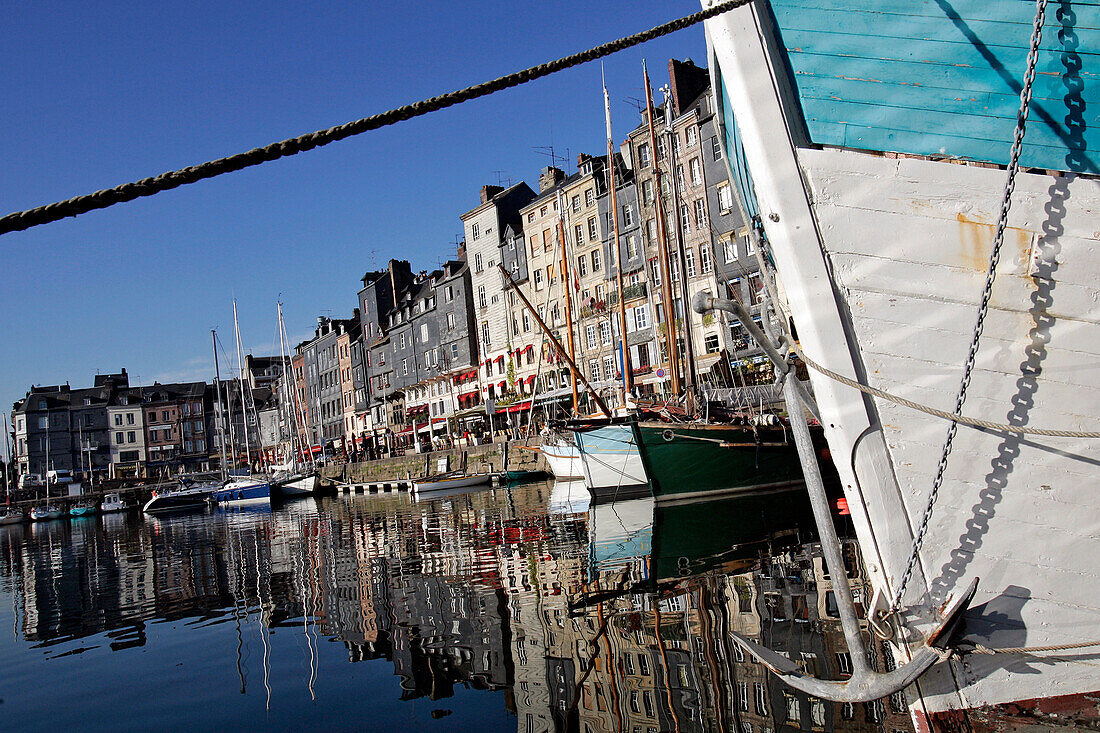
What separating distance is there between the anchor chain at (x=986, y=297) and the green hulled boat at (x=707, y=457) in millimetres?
15485

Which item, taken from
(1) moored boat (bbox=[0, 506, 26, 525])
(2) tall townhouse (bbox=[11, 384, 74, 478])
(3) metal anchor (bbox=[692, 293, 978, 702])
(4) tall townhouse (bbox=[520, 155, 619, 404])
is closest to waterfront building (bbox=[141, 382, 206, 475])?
(2) tall townhouse (bbox=[11, 384, 74, 478])

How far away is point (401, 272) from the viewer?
77875 mm

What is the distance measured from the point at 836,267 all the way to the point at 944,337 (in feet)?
2.11

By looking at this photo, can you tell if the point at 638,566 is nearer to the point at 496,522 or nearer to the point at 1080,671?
the point at 1080,671

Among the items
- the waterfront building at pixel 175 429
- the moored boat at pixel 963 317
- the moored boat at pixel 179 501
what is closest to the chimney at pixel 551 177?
the moored boat at pixel 179 501

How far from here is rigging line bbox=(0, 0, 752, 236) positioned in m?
1.94

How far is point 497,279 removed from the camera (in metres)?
58.3

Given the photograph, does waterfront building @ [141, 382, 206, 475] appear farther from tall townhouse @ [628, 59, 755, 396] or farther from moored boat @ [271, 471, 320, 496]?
tall townhouse @ [628, 59, 755, 396]

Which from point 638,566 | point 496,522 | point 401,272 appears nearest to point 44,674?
point 638,566

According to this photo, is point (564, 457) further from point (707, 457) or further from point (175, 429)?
point (175, 429)

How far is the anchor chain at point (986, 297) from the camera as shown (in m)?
3.63

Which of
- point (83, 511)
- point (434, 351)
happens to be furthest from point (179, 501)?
point (434, 351)

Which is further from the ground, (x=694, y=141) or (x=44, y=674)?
(x=694, y=141)

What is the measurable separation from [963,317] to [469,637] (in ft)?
18.5
